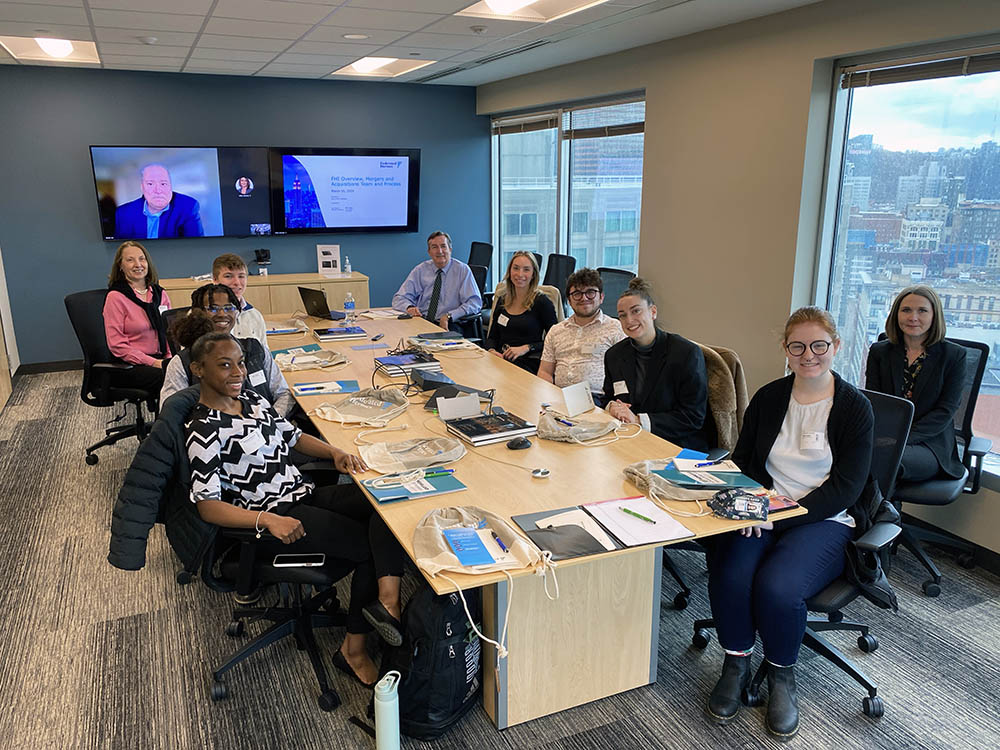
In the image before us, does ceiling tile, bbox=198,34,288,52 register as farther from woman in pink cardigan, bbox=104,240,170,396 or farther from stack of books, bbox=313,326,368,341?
stack of books, bbox=313,326,368,341

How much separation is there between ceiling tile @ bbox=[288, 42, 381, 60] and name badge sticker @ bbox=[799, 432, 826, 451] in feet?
13.8

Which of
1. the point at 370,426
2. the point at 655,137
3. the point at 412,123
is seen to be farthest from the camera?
the point at 412,123

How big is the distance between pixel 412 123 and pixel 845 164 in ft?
15.3

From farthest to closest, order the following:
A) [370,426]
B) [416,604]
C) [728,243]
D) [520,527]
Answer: [728,243], [370,426], [416,604], [520,527]

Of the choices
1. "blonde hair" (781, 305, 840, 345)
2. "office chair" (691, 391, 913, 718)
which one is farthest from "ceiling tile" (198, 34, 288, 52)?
"office chair" (691, 391, 913, 718)

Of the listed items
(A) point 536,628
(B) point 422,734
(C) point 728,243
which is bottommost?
(B) point 422,734

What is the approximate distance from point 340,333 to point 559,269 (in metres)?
2.26

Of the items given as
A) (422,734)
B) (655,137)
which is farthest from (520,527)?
(655,137)

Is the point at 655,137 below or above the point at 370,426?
above

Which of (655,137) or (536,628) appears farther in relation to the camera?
(655,137)

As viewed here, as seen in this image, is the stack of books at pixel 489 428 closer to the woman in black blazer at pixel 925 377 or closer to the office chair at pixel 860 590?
the office chair at pixel 860 590

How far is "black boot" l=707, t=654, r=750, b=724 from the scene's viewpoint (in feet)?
7.71

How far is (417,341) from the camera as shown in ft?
14.6

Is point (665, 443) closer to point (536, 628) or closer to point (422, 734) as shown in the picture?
point (536, 628)
